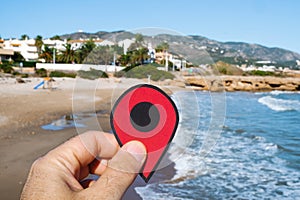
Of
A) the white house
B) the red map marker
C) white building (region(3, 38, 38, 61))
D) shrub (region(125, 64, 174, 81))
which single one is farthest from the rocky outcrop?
the red map marker

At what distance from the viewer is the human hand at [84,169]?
1320mm

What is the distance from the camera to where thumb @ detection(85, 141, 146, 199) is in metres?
1.32

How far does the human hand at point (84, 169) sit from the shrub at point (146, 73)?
31cm

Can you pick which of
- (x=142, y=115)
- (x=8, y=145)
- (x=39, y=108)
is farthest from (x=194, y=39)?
(x=39, y=108)

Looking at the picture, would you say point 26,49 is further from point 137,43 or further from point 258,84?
point 137,43

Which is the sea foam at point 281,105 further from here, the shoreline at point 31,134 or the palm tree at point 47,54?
the palm tree at point 47,54

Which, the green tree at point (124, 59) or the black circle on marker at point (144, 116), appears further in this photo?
the green tree at point (124, 59)

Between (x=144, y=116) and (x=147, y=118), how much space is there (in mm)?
17

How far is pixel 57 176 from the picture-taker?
1.40m

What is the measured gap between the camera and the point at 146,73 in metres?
1.59

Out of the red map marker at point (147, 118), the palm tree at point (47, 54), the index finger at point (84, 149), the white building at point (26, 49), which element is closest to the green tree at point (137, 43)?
the red map marker at point (147, 118)

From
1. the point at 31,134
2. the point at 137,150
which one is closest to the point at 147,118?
the point at 137,150

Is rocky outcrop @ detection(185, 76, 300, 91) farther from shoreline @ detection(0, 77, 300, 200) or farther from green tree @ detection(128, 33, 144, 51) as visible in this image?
green tree @ detection(128, 33, 144, 51)

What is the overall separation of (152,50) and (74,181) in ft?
2.41
